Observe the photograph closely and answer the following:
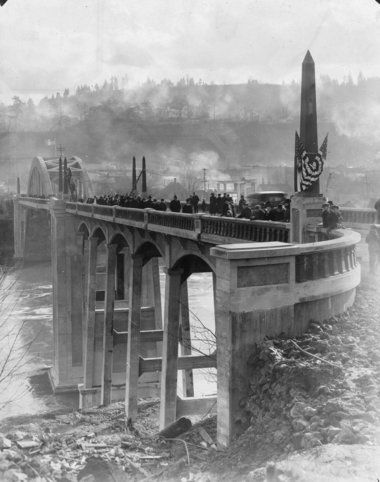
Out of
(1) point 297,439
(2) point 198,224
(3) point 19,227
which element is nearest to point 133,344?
(2) point 198,224

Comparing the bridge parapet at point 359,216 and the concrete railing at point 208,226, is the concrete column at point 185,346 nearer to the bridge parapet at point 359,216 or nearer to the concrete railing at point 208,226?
the concrete railing at point 208,226

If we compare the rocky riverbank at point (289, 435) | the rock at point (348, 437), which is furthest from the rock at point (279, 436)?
the rock at point (348, 437)

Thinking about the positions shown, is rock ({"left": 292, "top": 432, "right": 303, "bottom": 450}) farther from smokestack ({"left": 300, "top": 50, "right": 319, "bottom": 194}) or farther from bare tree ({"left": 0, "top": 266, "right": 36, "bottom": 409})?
bare tree ({"left": 0, "top": 266, "right": 36, "bottom": 409})

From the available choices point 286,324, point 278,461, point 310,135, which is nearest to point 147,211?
point 310,135

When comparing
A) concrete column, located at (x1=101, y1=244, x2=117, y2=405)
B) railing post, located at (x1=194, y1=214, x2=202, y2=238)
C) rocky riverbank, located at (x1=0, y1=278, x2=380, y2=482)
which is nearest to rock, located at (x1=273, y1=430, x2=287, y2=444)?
rocky riverbank, located at (x1=0, y1=278, x2=380, y2=482)

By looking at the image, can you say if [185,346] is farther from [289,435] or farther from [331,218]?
[289,435]
